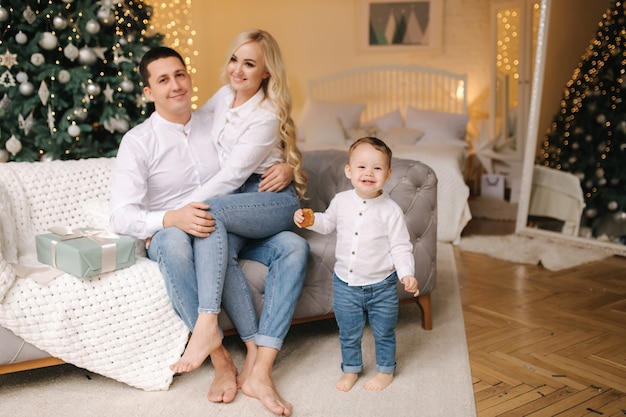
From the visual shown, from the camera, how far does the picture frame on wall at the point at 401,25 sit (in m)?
6.20

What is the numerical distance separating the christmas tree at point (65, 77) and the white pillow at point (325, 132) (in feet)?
7.22

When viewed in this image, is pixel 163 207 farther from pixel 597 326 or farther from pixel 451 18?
pixel 451 18

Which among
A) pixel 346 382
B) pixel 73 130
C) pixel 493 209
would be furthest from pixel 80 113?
pixel 493 209

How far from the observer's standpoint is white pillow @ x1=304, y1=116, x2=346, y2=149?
5434mm

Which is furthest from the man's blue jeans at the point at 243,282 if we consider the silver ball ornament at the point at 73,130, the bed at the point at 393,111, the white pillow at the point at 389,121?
the white pillow at the point at 389,121

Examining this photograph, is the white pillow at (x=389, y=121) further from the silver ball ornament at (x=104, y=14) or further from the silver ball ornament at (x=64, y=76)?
the silver ball ornament at (x=64, y=76)

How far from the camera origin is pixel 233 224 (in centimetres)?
211

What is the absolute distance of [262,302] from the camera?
221 centimetres

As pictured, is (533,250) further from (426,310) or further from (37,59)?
(37,59)

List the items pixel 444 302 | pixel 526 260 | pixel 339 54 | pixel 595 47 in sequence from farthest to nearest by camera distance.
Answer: pixel 339 54 < pixel 595 47 < pixel 526 260 < pixel 444 302

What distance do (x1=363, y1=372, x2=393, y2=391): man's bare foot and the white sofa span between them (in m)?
0.36

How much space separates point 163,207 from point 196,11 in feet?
15.9

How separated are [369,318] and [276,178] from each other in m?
0.60

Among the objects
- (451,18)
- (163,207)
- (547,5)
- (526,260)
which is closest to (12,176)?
(163,207)
